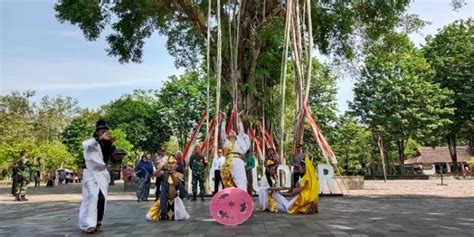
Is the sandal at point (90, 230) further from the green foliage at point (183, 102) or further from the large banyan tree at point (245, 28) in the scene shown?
the green foliage at point (183, 102)

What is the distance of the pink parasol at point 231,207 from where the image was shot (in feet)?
28.2

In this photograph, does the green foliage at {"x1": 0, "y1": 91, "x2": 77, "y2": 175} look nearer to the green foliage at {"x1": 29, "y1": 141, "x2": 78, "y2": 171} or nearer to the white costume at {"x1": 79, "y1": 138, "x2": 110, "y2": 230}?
the green foliage at {"x1": 29, "y1": 141, "x2": 78, "y2": 171}

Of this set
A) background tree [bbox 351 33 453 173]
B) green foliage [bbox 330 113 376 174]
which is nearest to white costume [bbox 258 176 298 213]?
background tree [bbox 351 33 453 173]

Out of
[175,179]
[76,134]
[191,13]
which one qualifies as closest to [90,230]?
[175,179]

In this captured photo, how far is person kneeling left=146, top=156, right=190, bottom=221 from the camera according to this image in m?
9.47

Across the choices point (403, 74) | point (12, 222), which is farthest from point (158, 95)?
point (12, 222)

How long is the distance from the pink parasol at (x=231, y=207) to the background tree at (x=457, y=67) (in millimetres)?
36782

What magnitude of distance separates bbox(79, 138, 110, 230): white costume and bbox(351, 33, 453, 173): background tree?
33330mm

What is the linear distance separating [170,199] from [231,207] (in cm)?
142

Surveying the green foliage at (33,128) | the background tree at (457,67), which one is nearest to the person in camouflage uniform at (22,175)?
the green foliage at (33,128)

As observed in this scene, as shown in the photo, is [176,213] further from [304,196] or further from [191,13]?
[191,13]

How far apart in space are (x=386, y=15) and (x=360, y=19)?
1.12 m

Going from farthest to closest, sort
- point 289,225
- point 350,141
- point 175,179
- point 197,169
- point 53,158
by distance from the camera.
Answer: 1. point 53,158
2. point 350,141
3. point 197,169
4. point 175,179
5. point 289,225

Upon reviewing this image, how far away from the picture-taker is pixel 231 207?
28.5 ft
